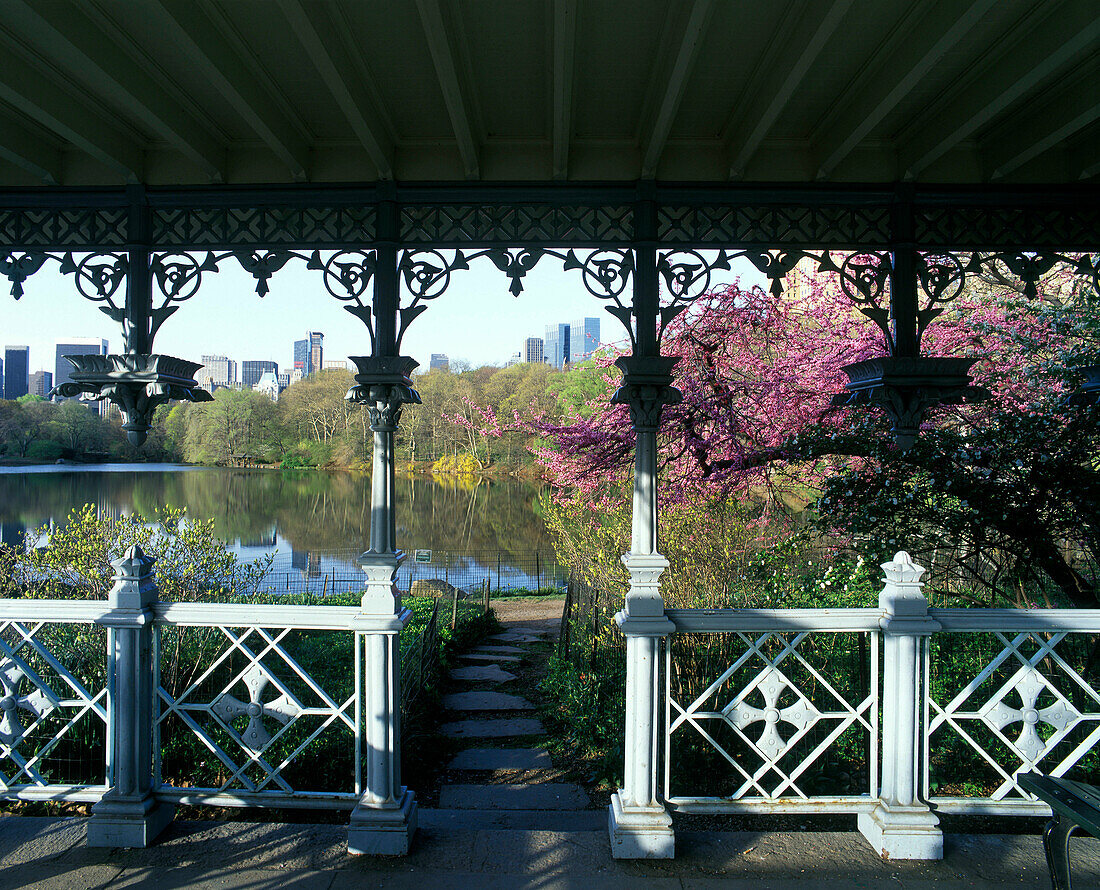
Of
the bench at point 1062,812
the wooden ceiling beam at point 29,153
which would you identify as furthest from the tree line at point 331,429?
the bench at point 1062,812

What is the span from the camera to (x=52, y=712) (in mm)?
3951

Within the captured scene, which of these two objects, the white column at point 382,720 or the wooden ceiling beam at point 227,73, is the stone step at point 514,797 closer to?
the white column at point 382,720

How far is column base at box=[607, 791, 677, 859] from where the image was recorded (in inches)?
105

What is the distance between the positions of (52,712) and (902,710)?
451cm

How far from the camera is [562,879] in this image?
8.36 feet

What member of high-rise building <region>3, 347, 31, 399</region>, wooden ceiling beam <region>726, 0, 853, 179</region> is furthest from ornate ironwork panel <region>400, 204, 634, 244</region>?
high-rise building <region>3, 347, 31, 399</region>

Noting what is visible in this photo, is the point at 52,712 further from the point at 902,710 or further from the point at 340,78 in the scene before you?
the point at 902,710

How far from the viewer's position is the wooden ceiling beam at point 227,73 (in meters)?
2.20

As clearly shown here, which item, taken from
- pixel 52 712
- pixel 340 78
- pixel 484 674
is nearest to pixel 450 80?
pixel 340 78

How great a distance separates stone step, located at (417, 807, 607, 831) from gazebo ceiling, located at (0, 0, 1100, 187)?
3.51m

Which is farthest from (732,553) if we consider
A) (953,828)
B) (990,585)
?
(953,828)

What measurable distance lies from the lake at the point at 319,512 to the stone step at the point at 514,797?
10927mm

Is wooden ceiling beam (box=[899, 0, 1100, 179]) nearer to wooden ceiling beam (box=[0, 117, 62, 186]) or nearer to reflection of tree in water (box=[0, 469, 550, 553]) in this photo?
wooden ceiling beam (box=[0, 117, 62, 186])

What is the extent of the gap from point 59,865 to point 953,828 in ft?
13.8
